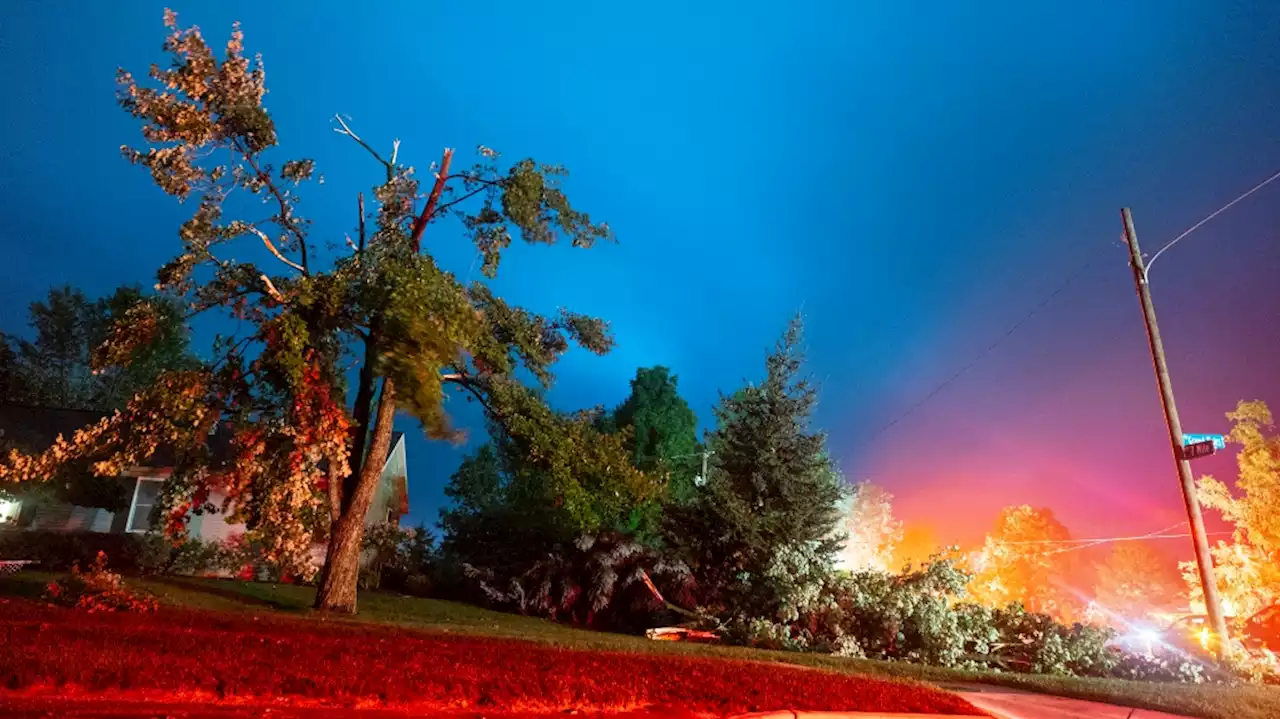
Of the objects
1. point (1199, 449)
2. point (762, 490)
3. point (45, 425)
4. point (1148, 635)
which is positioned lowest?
point (1148, 635)

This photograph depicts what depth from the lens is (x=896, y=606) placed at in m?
15.3

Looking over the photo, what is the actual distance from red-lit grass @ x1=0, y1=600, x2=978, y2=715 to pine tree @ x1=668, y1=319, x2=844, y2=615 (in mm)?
9177

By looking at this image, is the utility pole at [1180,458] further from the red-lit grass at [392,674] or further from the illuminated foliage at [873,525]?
the illuminated foliage at [873,525]

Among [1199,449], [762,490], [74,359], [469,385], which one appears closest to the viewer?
[1199,449]

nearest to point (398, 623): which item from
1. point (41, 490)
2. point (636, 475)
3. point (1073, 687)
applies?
point (636, 475)

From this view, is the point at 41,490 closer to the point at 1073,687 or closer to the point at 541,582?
the point at 541,582

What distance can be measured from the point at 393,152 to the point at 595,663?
1216cm

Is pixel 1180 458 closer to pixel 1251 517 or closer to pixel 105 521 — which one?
pixel 1251 517

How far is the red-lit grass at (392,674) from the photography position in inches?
216

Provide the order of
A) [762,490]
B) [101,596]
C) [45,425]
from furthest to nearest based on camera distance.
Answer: [45,425] < [762,490] < [101,596]

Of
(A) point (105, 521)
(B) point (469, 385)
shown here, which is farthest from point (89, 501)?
(B) point (469, 385)

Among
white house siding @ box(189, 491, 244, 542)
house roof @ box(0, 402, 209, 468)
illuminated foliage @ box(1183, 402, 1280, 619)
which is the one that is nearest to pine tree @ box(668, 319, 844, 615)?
white house siding @ box(189, 491, 244, 542)

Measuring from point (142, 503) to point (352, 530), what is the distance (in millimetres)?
15987

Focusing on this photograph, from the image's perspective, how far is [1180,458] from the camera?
1378cm
